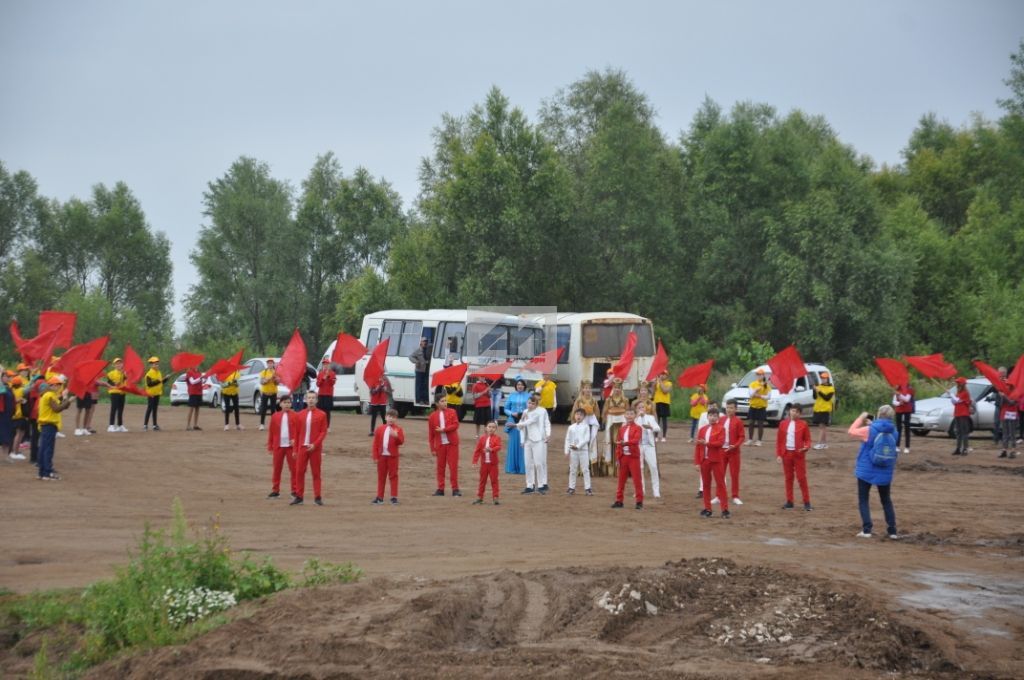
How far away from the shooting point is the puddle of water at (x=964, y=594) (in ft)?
40.5

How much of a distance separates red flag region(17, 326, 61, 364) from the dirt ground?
2.60m

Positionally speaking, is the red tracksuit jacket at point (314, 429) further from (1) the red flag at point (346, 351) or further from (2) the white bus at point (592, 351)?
(2) the white bus at point (592, 351)

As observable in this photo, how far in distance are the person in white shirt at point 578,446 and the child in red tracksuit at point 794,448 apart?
3.27m

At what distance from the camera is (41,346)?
86.8 feet

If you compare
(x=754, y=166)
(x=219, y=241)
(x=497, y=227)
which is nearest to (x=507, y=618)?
(x=497, y=227)

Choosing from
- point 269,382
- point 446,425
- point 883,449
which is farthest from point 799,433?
point 269,382

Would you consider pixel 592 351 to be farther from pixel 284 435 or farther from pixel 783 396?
pixel 284 435

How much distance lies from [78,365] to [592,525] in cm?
1379

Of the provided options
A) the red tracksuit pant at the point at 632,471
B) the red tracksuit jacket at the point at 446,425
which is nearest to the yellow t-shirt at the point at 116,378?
the red tracksuit jacket at the point at 446,425

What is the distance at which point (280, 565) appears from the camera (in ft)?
46.6

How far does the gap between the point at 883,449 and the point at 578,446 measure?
5.76 m

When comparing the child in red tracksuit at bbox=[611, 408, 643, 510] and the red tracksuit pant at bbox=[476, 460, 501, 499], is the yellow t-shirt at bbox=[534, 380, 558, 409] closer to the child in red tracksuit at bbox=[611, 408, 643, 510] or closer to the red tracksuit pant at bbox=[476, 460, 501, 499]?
the red tracksuit pant at bbox=[476, 460, 501, 499]

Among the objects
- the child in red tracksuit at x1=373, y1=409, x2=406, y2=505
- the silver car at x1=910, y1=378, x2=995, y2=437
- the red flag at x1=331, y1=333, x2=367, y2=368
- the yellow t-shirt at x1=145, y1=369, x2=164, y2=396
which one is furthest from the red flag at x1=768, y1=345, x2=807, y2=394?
the yellow t-shirt at x1=145, y1=369, x2=164, y2=396

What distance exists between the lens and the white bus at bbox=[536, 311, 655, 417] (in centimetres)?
3678
